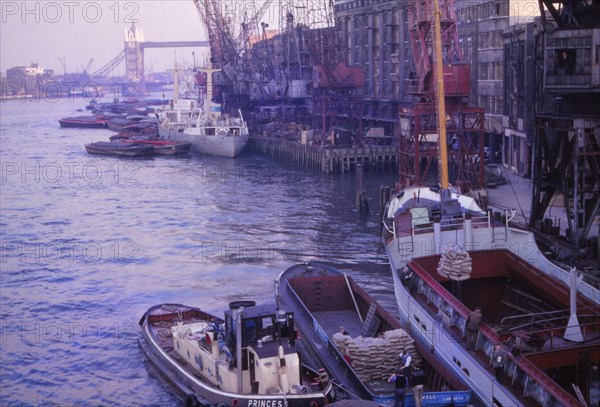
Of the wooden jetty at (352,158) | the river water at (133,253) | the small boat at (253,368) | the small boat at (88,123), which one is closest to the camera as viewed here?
the small boat at (253,368)

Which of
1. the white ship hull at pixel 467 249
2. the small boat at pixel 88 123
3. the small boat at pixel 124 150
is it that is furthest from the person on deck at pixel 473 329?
the small boat at pixel 88 123

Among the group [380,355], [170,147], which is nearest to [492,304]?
[380,355]

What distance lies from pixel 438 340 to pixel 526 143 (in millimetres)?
30866

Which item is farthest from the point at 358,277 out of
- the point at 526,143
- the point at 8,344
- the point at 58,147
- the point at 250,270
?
the point at 58,147

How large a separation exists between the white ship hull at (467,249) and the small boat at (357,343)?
0.70 m

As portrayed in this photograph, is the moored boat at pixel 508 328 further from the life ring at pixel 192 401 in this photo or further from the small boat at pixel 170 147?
the small boat at pixel 170 147

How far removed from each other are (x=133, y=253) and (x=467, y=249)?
21.3 metres

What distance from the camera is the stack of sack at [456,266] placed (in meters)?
23.2

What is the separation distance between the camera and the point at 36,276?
37.0 meters

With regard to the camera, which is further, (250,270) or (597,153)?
(250,270)

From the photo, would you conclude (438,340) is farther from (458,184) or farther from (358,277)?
(458,184)

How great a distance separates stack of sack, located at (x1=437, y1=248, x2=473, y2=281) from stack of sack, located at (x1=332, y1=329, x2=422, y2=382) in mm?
4407

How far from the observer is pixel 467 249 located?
25859 mm

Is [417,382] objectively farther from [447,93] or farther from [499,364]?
[447,93]
